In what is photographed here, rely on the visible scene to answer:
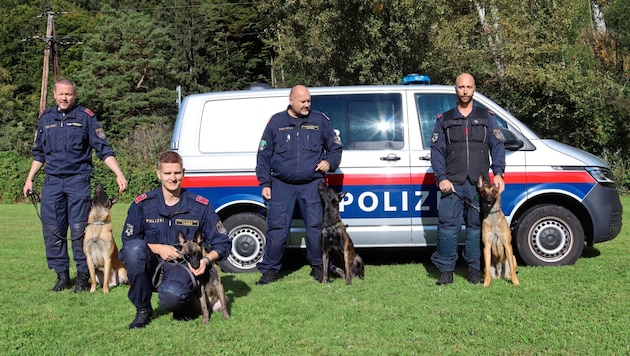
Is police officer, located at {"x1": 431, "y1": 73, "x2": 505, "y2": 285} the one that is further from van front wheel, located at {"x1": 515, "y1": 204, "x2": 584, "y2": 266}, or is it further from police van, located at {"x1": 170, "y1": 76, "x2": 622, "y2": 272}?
van front wheel, located at {"x1": 515, "y1": 204, "x2": 584, "y2": 266}

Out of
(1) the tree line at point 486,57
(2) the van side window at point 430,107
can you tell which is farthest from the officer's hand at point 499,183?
(1) the tree line at point 486,57

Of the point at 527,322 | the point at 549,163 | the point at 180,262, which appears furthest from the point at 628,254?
the point at 180,262

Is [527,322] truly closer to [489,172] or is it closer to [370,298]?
[370,298]

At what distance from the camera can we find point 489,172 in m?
5.75

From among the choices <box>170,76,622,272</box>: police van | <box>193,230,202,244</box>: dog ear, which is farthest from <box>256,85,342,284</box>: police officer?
<box>193,230,202,244</box>: dog ear

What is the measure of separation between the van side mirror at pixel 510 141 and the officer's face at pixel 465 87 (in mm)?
764

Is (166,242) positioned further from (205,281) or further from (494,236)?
(494,236)

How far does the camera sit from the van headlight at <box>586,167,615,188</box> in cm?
589

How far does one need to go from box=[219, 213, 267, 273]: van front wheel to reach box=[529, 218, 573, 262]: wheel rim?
289 cm

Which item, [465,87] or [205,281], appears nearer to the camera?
[205,281]

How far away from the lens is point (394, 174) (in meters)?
5.85

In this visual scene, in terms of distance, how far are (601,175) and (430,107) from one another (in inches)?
76.3

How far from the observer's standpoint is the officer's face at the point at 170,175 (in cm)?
420

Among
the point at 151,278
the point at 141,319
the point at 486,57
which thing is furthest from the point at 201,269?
the point at 486,57
